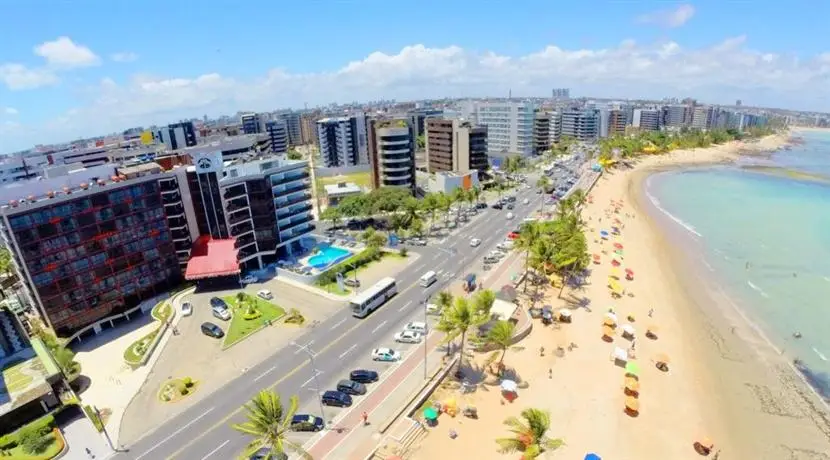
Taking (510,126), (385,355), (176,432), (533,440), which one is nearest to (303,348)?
(385,355)

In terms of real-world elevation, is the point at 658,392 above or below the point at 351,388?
below

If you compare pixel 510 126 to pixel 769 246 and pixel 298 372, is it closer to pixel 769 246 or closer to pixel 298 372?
pixel 769 246

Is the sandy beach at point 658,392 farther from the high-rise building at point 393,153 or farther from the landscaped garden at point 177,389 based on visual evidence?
the high-rise building at point 393,153

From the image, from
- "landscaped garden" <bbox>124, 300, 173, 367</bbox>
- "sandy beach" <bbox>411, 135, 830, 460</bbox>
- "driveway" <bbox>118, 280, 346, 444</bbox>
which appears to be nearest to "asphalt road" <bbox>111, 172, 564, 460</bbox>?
"driveway" <bbox>118, 280, 346, 444</bbox>

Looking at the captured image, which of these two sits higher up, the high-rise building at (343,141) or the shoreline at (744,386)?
the high-rise building at (343,141)

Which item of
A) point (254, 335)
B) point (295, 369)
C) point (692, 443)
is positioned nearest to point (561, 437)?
point (692, 443)

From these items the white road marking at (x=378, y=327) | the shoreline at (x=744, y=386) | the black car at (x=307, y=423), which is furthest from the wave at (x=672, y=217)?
the black car at (x=307, y=423)
